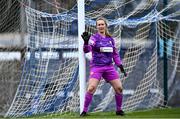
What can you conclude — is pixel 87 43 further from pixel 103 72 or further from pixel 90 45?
pixel 103 72

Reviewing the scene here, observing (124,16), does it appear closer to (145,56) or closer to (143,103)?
(145,56)

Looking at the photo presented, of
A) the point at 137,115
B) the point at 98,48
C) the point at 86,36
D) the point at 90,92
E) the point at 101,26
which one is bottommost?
the point at 137,115

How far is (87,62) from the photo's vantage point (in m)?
13.2

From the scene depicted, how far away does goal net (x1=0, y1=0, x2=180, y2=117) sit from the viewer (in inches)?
492

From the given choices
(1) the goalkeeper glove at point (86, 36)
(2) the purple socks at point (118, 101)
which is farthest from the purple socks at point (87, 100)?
(1) the goalkeeper glove at point (86, 36)

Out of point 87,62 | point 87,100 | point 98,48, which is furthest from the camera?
point 87,62

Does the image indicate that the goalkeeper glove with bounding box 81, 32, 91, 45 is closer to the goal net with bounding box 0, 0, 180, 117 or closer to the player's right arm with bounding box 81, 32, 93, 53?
the player's right arm with bounding box 81, 32, 93, 53

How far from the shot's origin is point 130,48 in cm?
1363

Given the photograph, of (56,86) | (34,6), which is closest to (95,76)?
(56,86)

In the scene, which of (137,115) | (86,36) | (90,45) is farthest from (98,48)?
(137,115)

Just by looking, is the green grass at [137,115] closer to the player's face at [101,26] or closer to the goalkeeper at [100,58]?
the goalkeeper at [100,58]

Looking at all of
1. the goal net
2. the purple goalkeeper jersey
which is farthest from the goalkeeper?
the goal net

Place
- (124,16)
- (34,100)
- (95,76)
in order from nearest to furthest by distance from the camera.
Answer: (95,76)
(34,100)
(124,16)

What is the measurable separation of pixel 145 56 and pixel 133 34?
541mm
